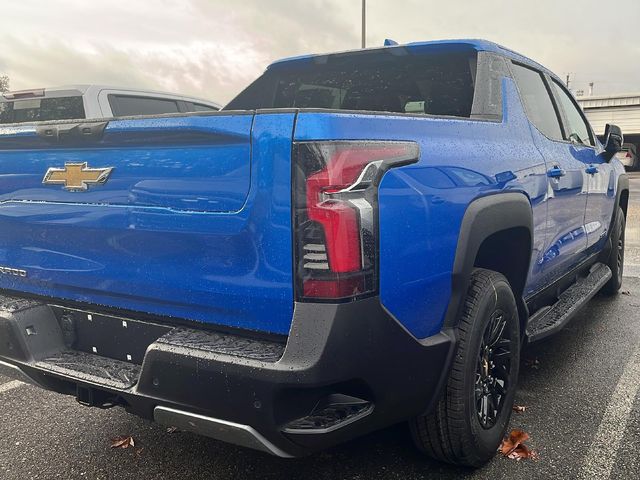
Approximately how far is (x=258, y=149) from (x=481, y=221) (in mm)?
997

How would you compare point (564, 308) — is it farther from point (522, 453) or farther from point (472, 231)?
point (472, 231)

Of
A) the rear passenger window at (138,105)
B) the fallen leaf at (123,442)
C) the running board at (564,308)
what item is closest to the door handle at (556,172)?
the running board at (564,308)

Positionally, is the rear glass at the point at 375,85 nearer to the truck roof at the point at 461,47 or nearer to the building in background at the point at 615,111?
the truck roof at the point at 461,47

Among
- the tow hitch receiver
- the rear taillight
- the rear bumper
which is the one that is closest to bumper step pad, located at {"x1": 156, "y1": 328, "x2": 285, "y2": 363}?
the rear bumper

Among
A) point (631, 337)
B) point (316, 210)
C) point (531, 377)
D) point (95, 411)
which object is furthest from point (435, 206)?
point (631, 337)

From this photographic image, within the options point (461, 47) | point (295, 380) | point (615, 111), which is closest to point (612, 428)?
point (295, 380)

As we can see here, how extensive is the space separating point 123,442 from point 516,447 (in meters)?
1.91

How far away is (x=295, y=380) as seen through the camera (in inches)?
67.6

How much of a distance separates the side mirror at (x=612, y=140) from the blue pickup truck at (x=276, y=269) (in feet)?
7.35

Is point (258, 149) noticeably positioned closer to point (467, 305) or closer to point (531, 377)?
point (467, 305)

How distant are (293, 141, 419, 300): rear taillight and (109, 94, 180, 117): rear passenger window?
429 centimetres

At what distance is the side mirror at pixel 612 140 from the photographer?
4578mm

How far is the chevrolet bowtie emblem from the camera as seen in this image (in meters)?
2.08

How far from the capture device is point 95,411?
126 inches
